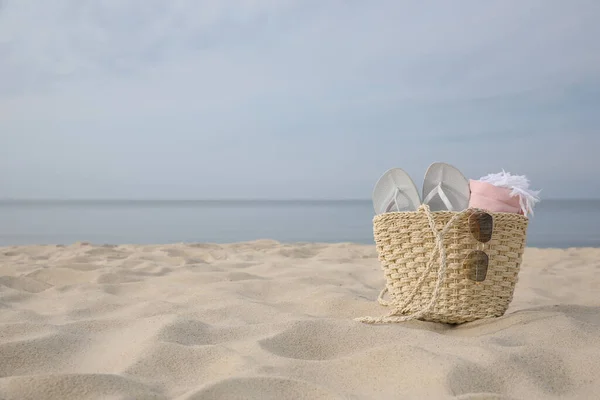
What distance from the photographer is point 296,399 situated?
51.0 inches

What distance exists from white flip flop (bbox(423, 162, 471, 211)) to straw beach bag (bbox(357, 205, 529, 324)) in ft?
0.86

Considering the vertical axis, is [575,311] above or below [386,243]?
below

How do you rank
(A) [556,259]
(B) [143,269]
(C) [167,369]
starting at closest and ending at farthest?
(C) [167,369], (B) [143,269], (A) [556,259]

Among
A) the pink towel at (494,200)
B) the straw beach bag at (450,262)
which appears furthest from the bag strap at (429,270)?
the pink towel at (494,200)

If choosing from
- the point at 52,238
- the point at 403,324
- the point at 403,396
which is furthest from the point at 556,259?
the point at 52,238

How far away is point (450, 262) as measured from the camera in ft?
6.88

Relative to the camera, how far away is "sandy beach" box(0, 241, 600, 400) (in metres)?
1.37

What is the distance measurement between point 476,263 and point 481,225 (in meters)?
0.16

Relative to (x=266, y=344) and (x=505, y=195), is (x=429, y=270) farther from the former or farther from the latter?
(x=266, y=344)

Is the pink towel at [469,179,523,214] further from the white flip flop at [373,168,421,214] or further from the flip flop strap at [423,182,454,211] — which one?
the white flip flop at [373,168,421,214]

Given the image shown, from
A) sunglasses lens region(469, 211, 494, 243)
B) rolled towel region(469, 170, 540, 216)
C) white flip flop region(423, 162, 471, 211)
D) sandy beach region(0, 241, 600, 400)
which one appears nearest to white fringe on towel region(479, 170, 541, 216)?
rolled towel region(469, 170, 540, 216)

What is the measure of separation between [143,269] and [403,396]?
2.85m

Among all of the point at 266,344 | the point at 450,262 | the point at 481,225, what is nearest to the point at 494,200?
the point at 481,225

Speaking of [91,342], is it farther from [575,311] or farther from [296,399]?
[575,311]
